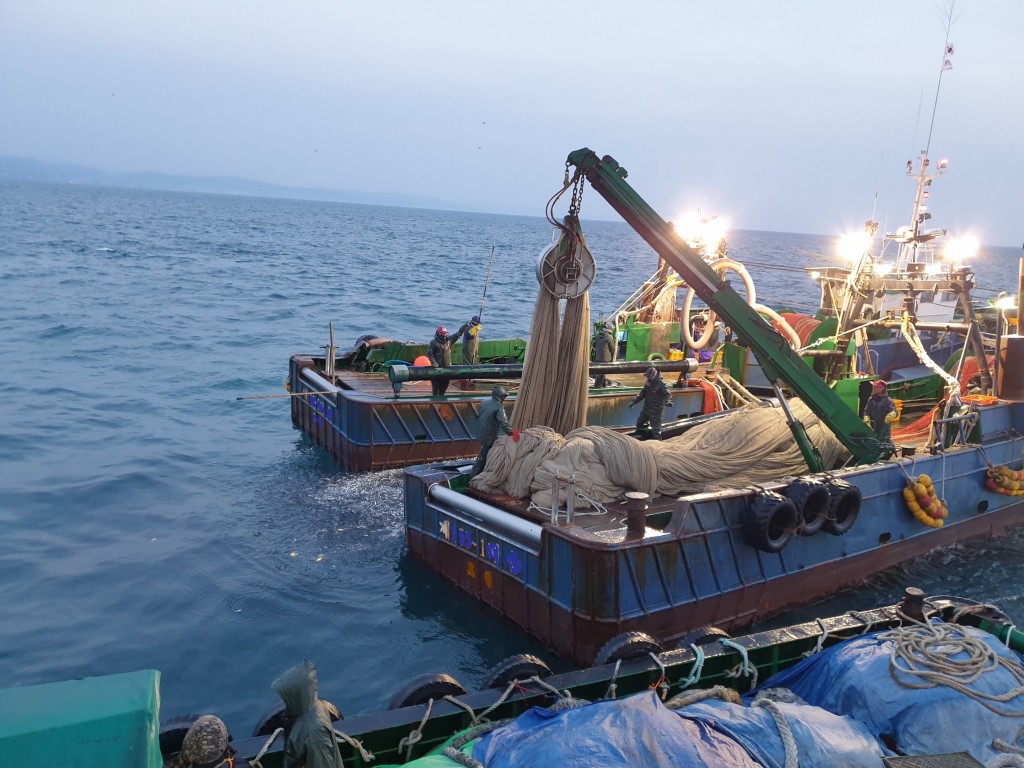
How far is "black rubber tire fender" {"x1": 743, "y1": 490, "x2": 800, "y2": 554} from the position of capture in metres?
9.43

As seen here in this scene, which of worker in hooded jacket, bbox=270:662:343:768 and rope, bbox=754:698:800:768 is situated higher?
worker in hooded jacket, bbox=270:662:343:768

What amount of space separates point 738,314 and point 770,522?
9.60 ft

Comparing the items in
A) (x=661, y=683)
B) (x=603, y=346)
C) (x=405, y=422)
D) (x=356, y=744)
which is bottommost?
(x=405, y=422)

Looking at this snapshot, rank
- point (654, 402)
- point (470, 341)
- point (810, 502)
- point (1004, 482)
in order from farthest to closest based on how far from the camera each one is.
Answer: point (470, 341) → point (1004, 482) → point (654, 402) → point (810, 502)

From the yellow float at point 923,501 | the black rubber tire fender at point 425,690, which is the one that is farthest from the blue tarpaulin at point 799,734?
the yellow float at point 923,501

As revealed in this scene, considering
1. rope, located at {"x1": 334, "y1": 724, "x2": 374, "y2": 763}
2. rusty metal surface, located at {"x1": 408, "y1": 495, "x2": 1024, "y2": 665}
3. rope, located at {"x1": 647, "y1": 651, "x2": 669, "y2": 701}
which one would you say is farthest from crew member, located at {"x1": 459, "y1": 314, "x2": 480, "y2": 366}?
rope, located at {"x1": 334, "y1": 724, "x2": 374, "y2": 763}

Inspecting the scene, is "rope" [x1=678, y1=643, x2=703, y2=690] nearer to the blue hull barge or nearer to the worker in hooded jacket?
the blue hull barge

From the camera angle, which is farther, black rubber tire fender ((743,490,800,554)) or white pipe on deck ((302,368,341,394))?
white pipe on deck ((302,368,341,394))

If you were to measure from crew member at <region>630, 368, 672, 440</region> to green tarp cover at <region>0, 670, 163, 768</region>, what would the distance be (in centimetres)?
901

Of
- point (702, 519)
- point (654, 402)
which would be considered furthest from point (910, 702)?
point (654, 402)

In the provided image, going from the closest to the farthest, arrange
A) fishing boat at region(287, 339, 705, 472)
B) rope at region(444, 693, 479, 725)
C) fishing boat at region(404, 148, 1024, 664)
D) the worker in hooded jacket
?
the worker in hooded jacket → rope at region(444, 693, 479, 725) → fishing boat at region(404, 148, 1024, 664) → fishing boat at region(287, 339, 705, 472)

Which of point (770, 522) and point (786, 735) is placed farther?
point (770, 522)

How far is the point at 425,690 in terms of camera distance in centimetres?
626

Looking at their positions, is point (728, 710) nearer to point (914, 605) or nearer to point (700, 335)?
point (914, 605)
